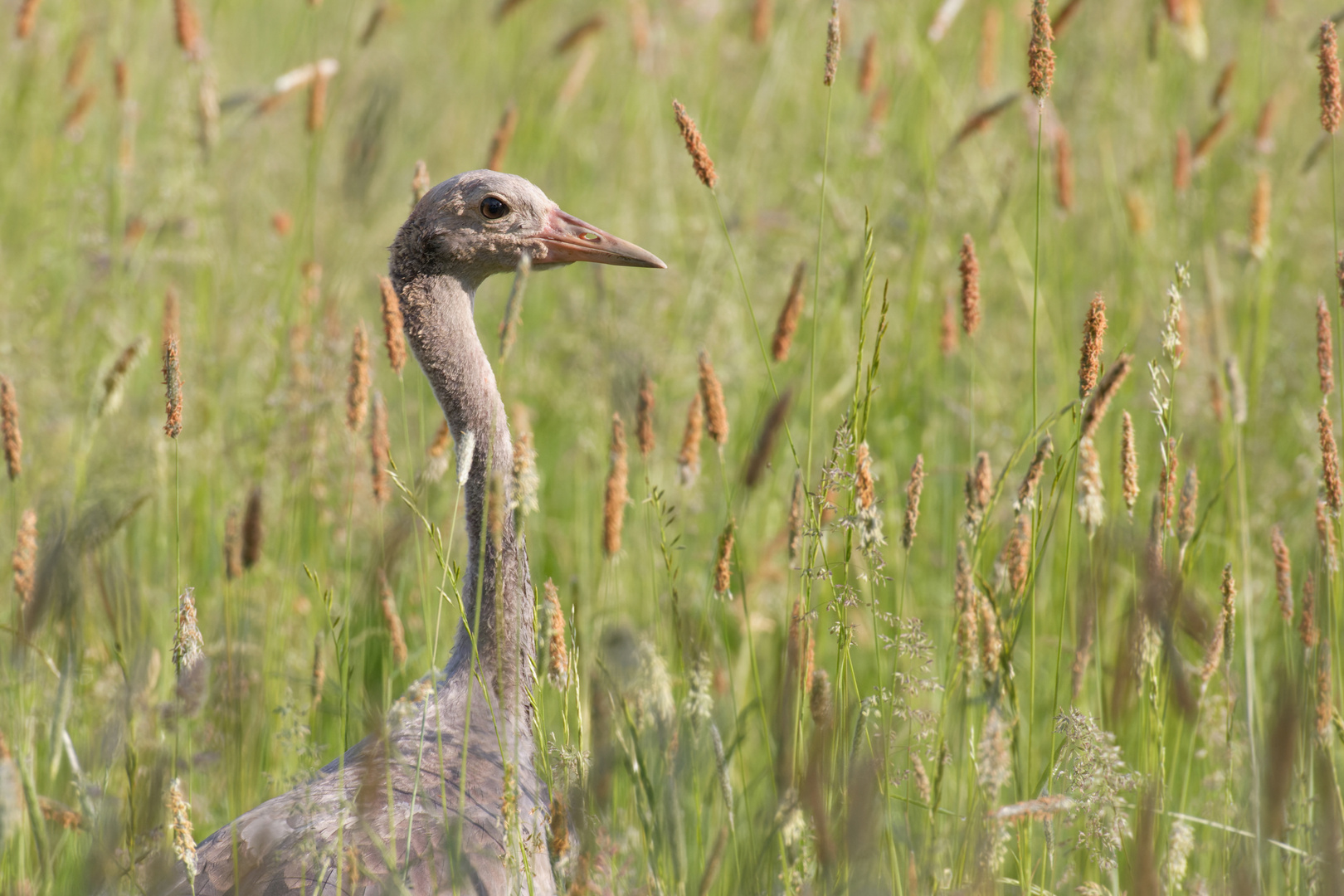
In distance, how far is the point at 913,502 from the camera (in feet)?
7.29

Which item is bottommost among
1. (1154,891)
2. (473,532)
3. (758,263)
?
(1154,891)

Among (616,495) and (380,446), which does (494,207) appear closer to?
(380,446)

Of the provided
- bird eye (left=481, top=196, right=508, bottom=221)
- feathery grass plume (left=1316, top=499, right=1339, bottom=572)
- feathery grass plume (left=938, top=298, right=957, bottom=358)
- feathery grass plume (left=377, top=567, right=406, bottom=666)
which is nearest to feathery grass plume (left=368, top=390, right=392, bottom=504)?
feathery grass plume (left=377, top=567, right=406, bottom=666)

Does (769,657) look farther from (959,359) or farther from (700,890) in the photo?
(700,890)

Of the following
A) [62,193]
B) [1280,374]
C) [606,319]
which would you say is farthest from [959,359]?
[62,193]

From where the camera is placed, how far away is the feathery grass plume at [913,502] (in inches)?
87.7

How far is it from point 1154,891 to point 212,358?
3.47m

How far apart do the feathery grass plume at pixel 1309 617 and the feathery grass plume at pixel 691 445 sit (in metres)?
1.23

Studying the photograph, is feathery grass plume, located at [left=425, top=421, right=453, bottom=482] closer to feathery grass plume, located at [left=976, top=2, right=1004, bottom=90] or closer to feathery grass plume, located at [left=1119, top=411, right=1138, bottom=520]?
feathery grass plume, located at [left=1119, top=411, right=1138, bottom=520]

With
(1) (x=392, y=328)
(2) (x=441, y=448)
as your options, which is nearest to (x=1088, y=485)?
(1) (x=392, y=328)

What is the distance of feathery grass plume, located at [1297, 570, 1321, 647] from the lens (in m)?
2.34

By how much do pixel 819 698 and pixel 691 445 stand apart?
2.16 ft

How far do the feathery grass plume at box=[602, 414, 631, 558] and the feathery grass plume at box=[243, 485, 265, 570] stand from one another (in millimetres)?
874

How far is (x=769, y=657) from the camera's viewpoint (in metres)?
4.27
